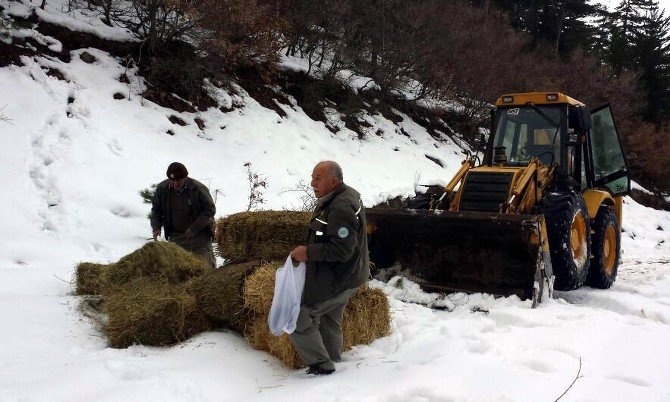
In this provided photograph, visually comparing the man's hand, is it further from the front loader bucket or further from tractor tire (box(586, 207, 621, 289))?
tractor tire (box(586, 207, 621, 289))

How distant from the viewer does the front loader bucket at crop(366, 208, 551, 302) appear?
5.93 meters

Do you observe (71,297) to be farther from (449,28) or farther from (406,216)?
(449,28)

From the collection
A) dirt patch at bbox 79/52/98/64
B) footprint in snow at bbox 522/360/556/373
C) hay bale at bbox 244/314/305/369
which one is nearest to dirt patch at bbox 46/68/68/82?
dirt patch at bbox 79/52/98/64

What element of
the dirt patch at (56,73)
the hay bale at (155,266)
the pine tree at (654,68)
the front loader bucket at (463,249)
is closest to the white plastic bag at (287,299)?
the hay bale at (155,266)

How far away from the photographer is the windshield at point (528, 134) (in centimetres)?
763

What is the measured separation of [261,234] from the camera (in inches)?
212

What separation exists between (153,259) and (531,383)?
382cm

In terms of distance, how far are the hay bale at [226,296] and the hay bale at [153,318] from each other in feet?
0.32

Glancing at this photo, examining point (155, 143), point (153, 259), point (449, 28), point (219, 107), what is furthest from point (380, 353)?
point (449, 28)

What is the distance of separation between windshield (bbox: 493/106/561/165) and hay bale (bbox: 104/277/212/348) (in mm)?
4994

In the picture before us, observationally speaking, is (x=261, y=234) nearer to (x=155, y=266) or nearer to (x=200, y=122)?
(x=155, y=266)

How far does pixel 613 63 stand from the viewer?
31.7 m

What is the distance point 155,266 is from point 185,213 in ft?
3.55

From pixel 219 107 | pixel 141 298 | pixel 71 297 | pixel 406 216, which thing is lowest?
pixel 71 297
